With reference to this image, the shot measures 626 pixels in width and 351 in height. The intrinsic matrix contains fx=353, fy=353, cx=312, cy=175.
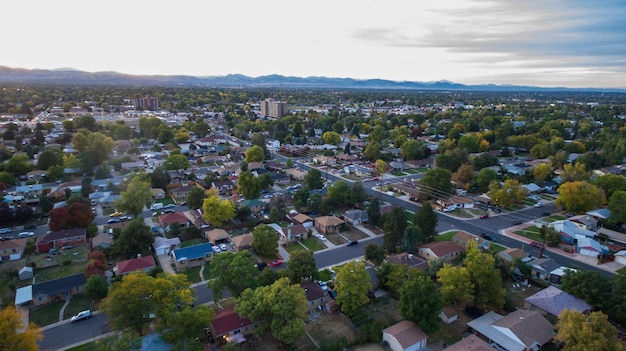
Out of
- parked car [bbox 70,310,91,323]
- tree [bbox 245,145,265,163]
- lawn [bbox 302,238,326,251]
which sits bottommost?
parked car [bbox 70,310,91,323]

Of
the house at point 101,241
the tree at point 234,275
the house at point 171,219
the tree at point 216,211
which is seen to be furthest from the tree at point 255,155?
the tree at point 234,275

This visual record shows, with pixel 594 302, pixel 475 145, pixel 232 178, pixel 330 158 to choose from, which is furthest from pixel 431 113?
pixel 594 302

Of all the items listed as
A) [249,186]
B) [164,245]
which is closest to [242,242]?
[164,245]

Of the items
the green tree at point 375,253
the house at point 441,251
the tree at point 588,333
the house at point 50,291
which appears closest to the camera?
the tree at point 588,333

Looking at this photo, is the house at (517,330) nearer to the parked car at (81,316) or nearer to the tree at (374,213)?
the tree at (374,213)

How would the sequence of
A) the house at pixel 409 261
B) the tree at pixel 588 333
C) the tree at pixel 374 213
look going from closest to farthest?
the tree at pixel 588 333 < the house at pixel 409 261 < the tree at pixel 374 213

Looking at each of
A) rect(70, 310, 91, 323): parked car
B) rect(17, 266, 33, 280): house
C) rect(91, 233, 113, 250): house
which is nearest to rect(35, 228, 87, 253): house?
rect(91, 233, 113, 250): house

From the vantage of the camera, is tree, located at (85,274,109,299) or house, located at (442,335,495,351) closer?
house, located at (442,335,495,351)

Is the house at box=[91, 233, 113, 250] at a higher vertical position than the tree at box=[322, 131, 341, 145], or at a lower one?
lower

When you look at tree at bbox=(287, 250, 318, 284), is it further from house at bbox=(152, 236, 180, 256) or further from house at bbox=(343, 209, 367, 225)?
house at bbox=(343, 209, 367, 225)
